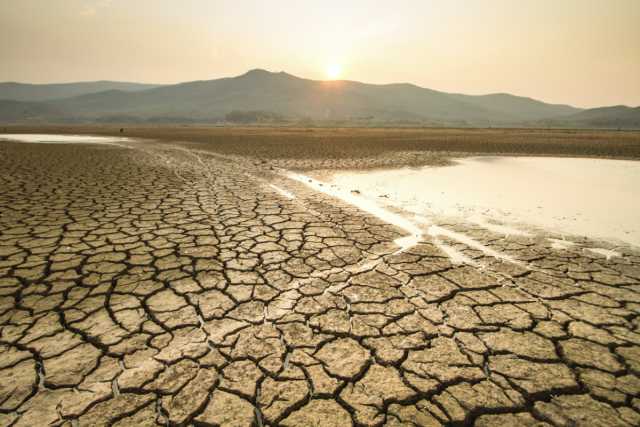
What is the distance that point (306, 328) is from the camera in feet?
6.89

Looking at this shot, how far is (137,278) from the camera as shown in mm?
2713

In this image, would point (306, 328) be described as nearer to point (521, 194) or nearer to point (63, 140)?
point (521, 194)

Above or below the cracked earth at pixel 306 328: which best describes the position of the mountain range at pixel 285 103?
above

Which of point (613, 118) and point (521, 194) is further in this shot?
point (613, 118)

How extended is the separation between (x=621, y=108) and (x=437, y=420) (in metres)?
185

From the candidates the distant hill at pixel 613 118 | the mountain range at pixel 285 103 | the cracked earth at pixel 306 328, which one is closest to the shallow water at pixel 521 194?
the cracked earth at pixel 306 328

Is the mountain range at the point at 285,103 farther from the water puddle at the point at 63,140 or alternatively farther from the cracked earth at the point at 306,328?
the cracked earth at the point at 306,328

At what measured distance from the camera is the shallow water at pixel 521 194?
4.40 m

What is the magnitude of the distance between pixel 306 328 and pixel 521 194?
235 inches

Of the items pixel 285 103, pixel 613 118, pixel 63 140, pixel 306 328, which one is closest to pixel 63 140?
pixel 63 140

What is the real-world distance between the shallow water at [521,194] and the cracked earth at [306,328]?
934mm

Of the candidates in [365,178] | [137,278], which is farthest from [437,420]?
[365,178]

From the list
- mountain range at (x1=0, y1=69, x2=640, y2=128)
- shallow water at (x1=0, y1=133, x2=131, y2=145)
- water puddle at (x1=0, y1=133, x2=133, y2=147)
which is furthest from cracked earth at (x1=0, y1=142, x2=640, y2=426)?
mountain range at (x1=0, y1=69, x2=640, y2=128)

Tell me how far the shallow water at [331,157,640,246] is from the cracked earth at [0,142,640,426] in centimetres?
93
